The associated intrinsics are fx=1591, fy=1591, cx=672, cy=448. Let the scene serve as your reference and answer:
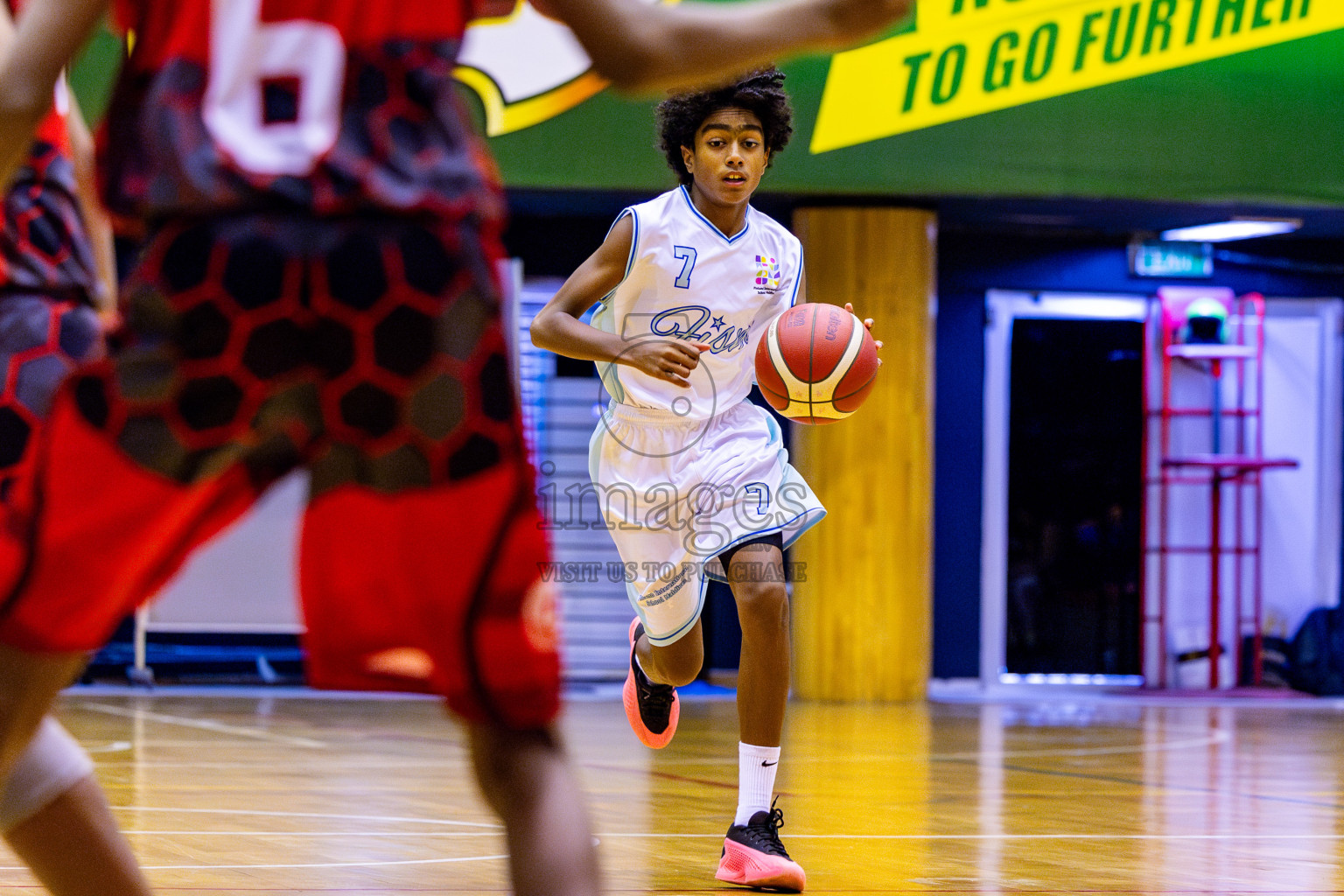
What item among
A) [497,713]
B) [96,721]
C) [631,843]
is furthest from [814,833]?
[96,721]

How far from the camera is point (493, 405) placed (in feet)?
4.72

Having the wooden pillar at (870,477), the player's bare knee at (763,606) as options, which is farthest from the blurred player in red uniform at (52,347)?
the wooden pillar at (870,477)

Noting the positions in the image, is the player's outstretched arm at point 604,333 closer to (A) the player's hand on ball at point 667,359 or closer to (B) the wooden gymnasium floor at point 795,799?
(A) the player's hand on ball at point 667,359

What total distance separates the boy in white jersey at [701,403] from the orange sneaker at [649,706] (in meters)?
0.03

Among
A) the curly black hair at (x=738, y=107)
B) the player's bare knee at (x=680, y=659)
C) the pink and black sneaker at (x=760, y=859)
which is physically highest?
the curly black hair at (x=738, y=107)

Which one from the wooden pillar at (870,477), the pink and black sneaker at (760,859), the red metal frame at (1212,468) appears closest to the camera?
the pink and black sneaker at (760,859)

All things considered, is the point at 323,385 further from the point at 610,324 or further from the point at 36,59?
the point at 610,324

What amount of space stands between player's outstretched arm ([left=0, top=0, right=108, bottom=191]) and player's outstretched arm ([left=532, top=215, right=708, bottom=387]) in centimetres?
206

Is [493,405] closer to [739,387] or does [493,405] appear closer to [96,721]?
[739,387]

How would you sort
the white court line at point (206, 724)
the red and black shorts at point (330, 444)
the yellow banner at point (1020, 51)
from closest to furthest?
the red and black shorts at point (330, 444), the white court line at point (206, 724), the yellow banner at point (1020, 51)

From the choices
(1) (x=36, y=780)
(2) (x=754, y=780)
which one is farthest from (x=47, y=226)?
(2) (x=754, y=780)

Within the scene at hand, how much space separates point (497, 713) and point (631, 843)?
2.73 meters

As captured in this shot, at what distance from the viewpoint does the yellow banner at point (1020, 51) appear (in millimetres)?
8602

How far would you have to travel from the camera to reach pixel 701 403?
4133 millimetres
